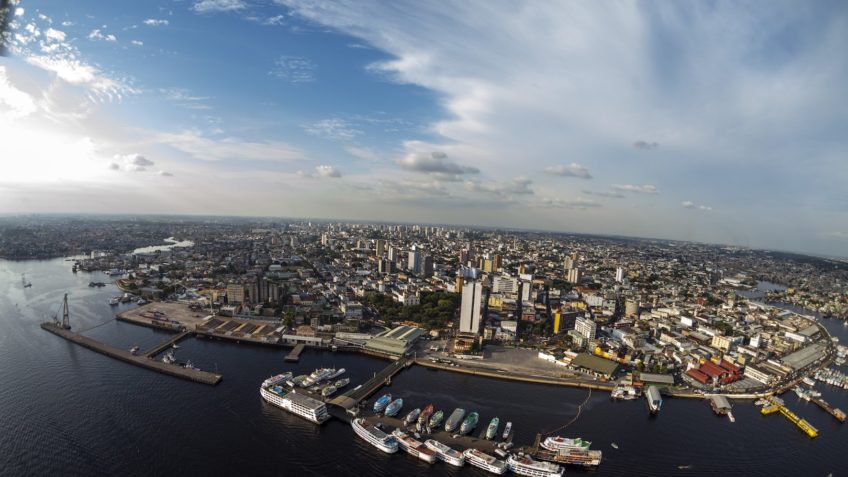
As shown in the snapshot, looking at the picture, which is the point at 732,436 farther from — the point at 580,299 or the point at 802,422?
the point at 580,299

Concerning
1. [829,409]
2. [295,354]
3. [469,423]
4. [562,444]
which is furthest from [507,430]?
[829,409]

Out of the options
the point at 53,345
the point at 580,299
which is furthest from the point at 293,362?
the point at 580,299

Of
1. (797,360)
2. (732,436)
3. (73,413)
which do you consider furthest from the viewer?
(797,360)

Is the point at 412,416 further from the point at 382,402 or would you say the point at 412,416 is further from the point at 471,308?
the point at 471,308

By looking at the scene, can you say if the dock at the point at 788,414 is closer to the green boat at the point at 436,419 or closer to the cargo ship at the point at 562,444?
the cargo ship at the point at 562,444

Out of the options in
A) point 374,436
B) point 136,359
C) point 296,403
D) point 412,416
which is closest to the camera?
point 374,436

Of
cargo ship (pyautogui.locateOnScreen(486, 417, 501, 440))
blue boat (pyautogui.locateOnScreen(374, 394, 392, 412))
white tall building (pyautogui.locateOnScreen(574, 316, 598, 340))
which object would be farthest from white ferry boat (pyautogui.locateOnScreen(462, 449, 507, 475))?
white tall building (pyautogui.locateOnScreen(574, 316, 598, 340))
